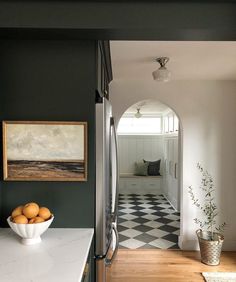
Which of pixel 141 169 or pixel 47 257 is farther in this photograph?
pixel 141 169

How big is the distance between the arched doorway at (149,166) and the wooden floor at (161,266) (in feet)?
4.05

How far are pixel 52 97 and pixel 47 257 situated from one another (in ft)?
3.35

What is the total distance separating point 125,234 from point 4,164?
9.91 ft

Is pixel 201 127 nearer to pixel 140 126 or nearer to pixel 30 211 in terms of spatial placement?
pixel 30 211

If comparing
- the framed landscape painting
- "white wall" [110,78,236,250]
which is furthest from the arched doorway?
the framed landscape painting

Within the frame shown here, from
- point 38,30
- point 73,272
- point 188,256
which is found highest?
point 38,30

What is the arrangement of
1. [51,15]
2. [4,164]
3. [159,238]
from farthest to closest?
[159,238] → [4,164] → [51,15]

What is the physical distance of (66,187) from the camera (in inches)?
71.4

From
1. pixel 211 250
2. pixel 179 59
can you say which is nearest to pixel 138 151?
pixel 211 250

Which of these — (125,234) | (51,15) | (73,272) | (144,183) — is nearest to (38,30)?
(51,15)

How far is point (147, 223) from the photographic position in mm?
4914

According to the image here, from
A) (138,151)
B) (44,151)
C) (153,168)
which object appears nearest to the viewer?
(44,151)

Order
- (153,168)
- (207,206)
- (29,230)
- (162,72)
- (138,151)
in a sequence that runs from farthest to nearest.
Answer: (138,151) < (153,168) < (207,206) < (162,72) < (29,230)

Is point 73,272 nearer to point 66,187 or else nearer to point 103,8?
point 66,187
